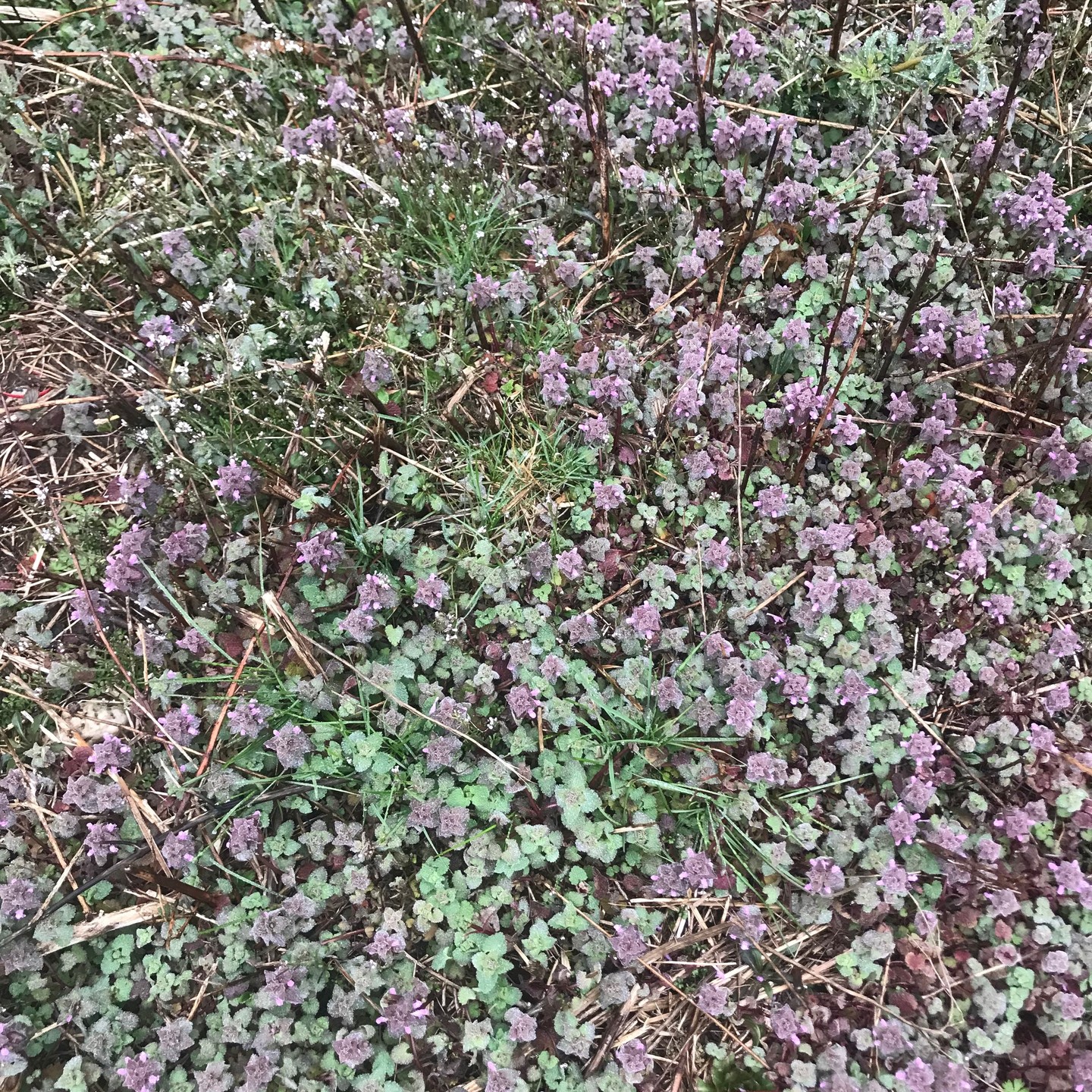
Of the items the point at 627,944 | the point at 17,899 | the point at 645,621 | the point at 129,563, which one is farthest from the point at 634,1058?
the point at 129,563

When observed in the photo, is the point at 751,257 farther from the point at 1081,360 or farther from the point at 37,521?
the point at 37,521

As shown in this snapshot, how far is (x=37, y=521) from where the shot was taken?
416 centimetres

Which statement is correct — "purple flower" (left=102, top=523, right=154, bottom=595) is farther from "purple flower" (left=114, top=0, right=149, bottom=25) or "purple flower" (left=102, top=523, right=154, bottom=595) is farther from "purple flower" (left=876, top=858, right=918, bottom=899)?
"purple flower" (left=876, top=858, right=918, bottom=899)

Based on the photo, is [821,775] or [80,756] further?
[80,756]

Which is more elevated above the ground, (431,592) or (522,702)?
(431,592)

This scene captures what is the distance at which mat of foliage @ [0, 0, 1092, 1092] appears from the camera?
326cm

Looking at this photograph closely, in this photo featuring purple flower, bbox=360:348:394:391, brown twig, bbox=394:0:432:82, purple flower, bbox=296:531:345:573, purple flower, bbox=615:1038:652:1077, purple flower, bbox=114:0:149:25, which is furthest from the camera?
purple flower, bbox=114:0:149:25

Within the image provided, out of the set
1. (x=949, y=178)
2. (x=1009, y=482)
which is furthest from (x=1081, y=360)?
(x=949, y=178)

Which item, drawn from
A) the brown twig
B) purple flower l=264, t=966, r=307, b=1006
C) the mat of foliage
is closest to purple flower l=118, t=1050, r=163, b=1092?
the mat of foliage

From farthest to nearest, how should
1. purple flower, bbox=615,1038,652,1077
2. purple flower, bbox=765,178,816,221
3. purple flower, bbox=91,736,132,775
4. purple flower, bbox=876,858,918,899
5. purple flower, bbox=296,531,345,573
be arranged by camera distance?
purple flower, bbox=765,178,816,221, purple flower, bbox=296,531,345,573, purple flower, bbox=91,736,132,775, purple flower, bbox=876,858,918,899, purple flower, bbox=615,1038,652,1077

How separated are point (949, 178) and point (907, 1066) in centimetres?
401

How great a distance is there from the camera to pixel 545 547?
367cm

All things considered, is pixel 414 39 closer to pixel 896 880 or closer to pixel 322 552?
pixel 322 552

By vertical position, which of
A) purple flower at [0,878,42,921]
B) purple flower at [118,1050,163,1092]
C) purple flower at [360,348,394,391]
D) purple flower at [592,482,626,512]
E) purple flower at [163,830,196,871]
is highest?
purple flower at [360,348,394,391]
